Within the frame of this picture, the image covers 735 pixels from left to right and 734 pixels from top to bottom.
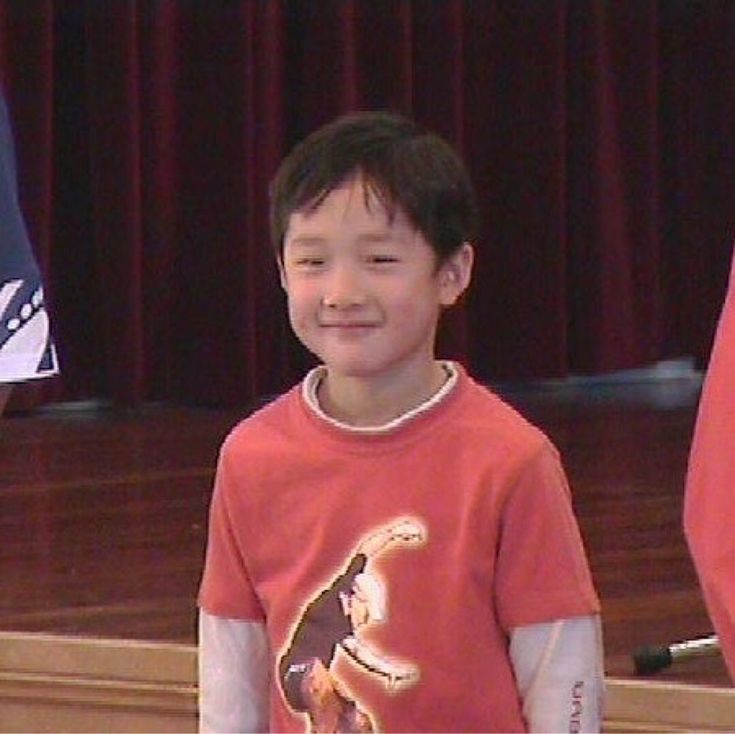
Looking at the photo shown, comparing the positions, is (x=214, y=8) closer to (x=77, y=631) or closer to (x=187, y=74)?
(x=187, y=74)

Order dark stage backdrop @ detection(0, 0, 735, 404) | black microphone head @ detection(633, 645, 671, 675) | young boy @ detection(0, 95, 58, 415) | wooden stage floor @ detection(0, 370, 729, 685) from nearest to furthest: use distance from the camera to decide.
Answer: young boy @ detection(0, 95, 58, 415), black microphone head @ detection(633, 645, 671, 675), wooden stage floor @ detection(0, 370, 729, 685), dark stage backdrop @ detection(0, 0, 735, 404)

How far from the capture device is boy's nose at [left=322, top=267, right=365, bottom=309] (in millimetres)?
1526

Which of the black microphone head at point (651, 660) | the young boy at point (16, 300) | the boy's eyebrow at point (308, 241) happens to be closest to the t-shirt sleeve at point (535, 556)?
the boy's eyebrow at point (308, 241)

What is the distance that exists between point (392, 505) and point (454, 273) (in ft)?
0.60

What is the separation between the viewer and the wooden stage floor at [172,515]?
2.83 m

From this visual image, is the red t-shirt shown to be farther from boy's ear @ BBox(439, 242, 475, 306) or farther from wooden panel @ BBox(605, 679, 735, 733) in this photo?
wooden panel @ BBox(605, 679, 735, 733)

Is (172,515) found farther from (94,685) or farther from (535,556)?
(535,556)

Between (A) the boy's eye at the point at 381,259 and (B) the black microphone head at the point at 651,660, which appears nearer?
(A) the boy's eye at the point at 381,259

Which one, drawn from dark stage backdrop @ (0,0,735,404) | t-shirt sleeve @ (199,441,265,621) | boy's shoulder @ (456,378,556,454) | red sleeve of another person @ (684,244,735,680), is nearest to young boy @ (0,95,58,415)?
t-shirt sleeve @ (199,441,265,621)

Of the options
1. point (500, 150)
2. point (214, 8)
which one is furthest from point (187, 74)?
point (500, 150)

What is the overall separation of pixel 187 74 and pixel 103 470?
1262 mm

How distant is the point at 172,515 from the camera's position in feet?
11.8

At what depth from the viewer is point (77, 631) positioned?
272cm

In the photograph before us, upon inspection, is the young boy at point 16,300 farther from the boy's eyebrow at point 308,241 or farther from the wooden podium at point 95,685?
the boy's eyebrow at point 308,241
